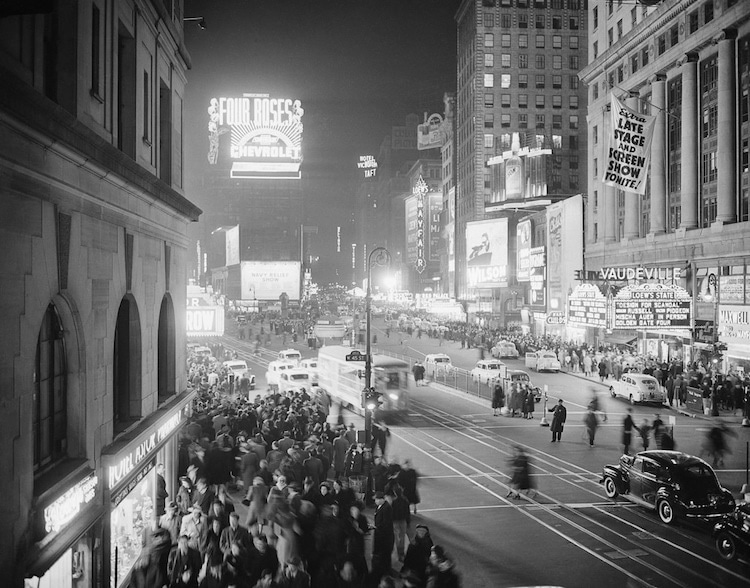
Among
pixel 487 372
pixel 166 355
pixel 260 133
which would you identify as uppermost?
pixel 260 133

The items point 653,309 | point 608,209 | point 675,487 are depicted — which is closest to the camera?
point 675,487

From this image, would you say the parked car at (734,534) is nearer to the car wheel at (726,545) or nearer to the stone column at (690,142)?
the car wheel at (726,545)

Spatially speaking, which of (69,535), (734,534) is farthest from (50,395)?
(734,534)

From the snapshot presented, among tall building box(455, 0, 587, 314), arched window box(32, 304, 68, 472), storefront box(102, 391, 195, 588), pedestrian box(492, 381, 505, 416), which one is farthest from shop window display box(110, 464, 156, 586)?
tall building box(455, 0, 587, 314)

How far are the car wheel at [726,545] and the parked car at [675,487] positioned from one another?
1.72m

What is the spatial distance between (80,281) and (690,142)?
50286 millimetres

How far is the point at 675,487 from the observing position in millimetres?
16094

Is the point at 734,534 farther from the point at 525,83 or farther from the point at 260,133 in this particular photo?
the point at 525,83

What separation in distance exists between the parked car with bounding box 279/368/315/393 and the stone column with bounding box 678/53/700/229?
30893mm

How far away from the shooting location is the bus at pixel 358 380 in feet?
106

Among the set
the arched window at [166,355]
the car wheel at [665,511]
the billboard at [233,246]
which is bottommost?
the car wheel at [665,511]

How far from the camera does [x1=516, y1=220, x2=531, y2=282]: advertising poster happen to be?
79.3 meters

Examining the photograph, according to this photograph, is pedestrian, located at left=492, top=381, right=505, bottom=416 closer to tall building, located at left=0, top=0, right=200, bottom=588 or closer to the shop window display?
tall building, located at left=0, top=0, right=200, bottom=588

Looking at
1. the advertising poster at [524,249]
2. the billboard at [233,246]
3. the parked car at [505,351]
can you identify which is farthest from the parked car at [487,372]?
the billboard at [233,246]
